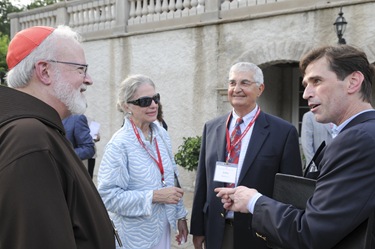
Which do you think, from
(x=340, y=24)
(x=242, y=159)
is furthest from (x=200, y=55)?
(x=242, y=159)

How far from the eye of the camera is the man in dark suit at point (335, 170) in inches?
62.7

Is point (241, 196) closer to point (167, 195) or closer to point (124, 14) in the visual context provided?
point (167, 195)

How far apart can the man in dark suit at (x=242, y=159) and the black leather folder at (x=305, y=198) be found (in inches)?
30.7

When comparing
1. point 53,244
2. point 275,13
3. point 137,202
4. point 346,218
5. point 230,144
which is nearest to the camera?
point 53,244

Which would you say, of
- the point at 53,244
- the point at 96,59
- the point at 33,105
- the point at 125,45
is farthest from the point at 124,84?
the point at 96,59

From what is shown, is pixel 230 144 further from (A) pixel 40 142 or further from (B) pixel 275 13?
(B) pixel 275 13

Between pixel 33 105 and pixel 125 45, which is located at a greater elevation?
pixel 125 45

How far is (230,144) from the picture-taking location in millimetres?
3043

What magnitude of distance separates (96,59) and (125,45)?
116 cm

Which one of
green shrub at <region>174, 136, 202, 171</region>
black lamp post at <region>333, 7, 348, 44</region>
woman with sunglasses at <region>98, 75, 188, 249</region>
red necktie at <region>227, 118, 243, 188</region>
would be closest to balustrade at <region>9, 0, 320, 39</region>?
black lamp post at <region>333, 7, 348, 44</region>

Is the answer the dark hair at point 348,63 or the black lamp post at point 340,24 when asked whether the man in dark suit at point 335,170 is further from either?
the black lamp post at point 340,24

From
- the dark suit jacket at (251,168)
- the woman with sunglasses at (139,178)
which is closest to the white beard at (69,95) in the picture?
the woman with sunglasses at (139,178)

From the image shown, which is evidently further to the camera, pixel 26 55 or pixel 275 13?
pixel 275 13

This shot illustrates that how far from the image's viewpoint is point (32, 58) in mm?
1616
